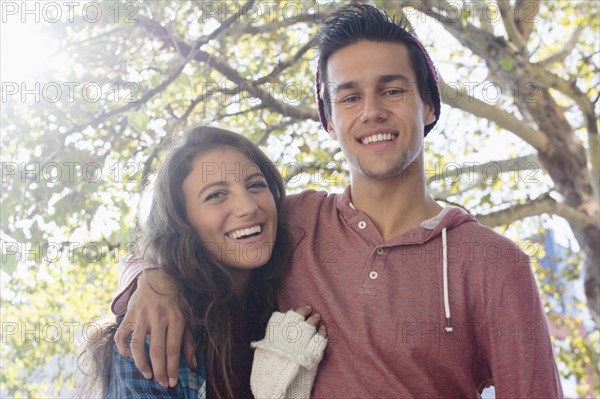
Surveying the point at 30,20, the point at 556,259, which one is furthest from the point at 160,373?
the point at 556,259

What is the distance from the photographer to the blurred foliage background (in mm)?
3834

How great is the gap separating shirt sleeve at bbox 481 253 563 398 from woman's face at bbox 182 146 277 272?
718 millimetres

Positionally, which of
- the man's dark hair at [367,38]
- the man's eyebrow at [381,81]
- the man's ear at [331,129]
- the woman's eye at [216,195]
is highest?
the man's dark hair at [367,38]

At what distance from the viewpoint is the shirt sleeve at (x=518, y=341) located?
172cm

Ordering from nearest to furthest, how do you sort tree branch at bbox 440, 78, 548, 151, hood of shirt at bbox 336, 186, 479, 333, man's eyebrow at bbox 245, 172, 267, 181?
hood of shirt at bbox 336, 186, 479, 333 < man's eyebrow at bbox 245, 172, 267, 181 < tree branch at bbox 440, 78, 548, 151

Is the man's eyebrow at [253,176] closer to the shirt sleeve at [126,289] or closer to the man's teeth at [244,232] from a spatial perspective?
the man's teeth at [244,232]

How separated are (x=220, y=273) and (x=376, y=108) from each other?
72cm

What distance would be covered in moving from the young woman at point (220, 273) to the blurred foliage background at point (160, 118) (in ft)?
3.59

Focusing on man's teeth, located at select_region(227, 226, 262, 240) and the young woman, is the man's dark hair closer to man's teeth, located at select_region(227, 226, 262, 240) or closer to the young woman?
the young woman

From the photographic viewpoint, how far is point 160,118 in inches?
181

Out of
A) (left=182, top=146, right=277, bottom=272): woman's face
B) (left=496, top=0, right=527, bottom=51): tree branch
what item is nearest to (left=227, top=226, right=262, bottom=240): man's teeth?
(left=182, top=146, right=277, bottom=272): woman's face

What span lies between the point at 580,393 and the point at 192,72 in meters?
4.79

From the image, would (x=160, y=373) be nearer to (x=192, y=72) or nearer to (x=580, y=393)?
(x=192, y=72)

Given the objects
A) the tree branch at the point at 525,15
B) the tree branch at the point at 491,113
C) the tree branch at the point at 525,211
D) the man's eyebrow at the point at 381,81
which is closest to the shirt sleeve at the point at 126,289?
the man's eyebrow at the point at 381,81
